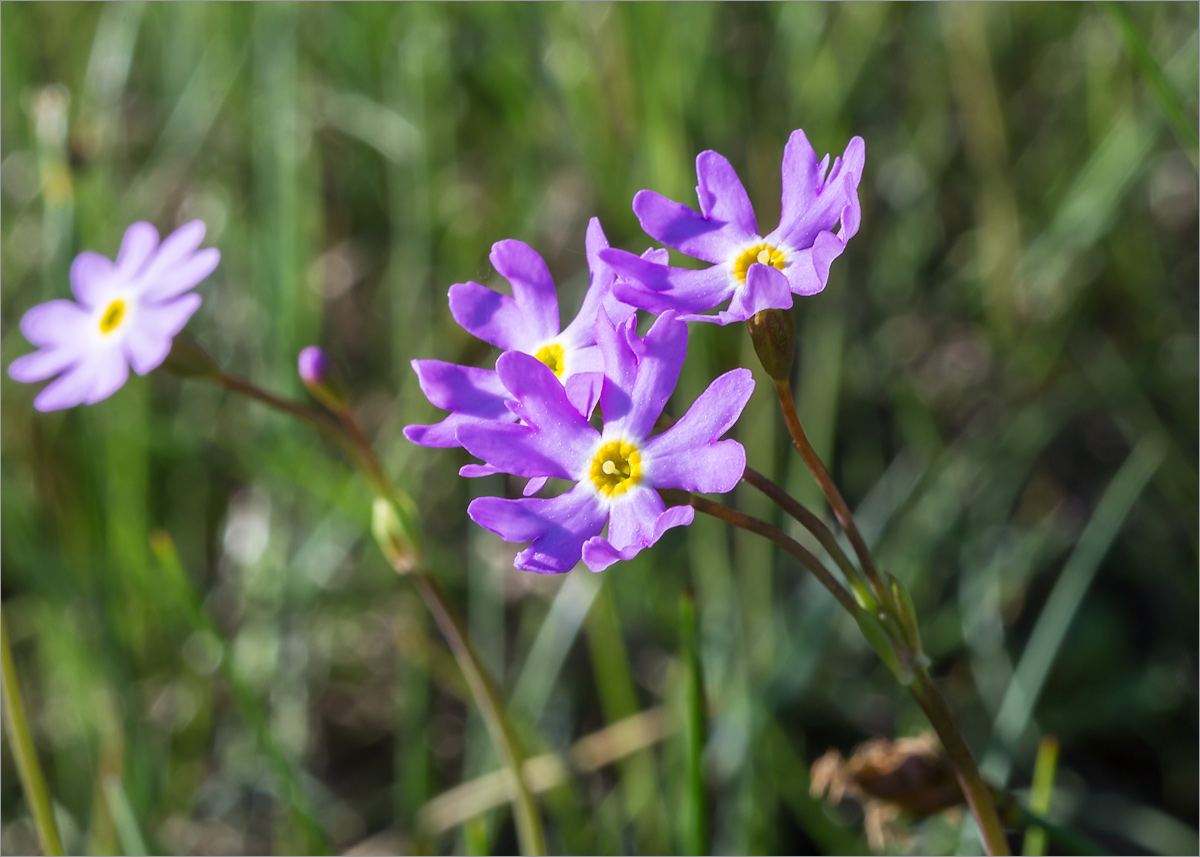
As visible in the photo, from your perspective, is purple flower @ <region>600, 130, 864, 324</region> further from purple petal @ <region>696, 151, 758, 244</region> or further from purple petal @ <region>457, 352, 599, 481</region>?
purple petal @ <region>457, 352, 599, 481</region>

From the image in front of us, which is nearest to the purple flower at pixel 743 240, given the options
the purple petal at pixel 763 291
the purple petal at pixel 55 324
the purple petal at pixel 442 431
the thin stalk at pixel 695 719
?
the purple petal at pixel 763 291

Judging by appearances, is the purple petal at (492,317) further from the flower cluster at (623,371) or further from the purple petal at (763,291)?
the purple petal at (763,291)

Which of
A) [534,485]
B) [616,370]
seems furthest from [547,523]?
[616,370]

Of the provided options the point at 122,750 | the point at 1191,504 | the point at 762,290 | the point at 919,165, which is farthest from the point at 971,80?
the point at 122,750

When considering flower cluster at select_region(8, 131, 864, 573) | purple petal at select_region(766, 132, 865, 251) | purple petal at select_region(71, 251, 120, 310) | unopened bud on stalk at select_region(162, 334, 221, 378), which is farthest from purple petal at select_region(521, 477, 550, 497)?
purple petal at select_region(71, 251, 120, 310)

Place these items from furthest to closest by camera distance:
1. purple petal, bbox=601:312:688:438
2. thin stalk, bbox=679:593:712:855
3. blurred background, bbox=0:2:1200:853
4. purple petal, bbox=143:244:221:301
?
blurred background, bbox=0:2:1200:853 → purple petal, bbox=143:244:221:301 → thin stalk, bbox=679:593:712:855 → purple petal, bbox=601:312:688:438

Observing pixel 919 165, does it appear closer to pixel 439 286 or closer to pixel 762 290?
pixel 439 286

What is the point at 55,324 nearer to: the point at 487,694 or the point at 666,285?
the point at 487,694
